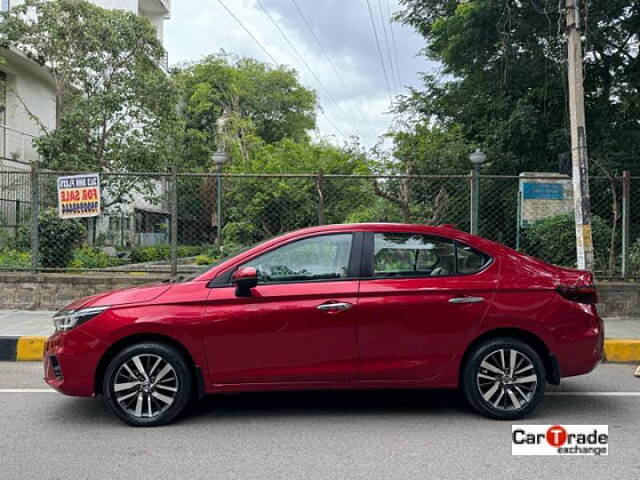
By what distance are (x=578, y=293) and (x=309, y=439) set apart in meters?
2.51

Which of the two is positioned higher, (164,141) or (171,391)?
(164,141)

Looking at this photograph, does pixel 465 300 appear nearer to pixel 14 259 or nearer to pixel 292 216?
pixel 292 216

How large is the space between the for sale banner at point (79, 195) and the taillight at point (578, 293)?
7375mm

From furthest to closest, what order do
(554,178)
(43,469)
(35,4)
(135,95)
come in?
1. (135,95)
2. (35,4)
3. (554,178)
4. (43,469)

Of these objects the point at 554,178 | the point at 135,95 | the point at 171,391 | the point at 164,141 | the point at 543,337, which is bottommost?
the point at 171,391

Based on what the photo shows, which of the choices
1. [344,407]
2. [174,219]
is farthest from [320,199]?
[344,407]

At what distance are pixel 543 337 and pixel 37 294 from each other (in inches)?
→ 309

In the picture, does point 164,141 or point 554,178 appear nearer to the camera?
point 554,178

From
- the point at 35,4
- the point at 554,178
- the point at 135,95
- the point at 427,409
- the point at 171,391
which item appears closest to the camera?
the point at 171,391

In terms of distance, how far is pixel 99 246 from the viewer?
411 inches

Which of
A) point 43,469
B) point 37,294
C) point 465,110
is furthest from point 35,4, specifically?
point 43,469

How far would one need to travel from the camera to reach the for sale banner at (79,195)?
9266 mm

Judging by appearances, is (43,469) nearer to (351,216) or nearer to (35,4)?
(351,216)

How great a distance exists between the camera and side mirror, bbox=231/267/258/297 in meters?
4.32
